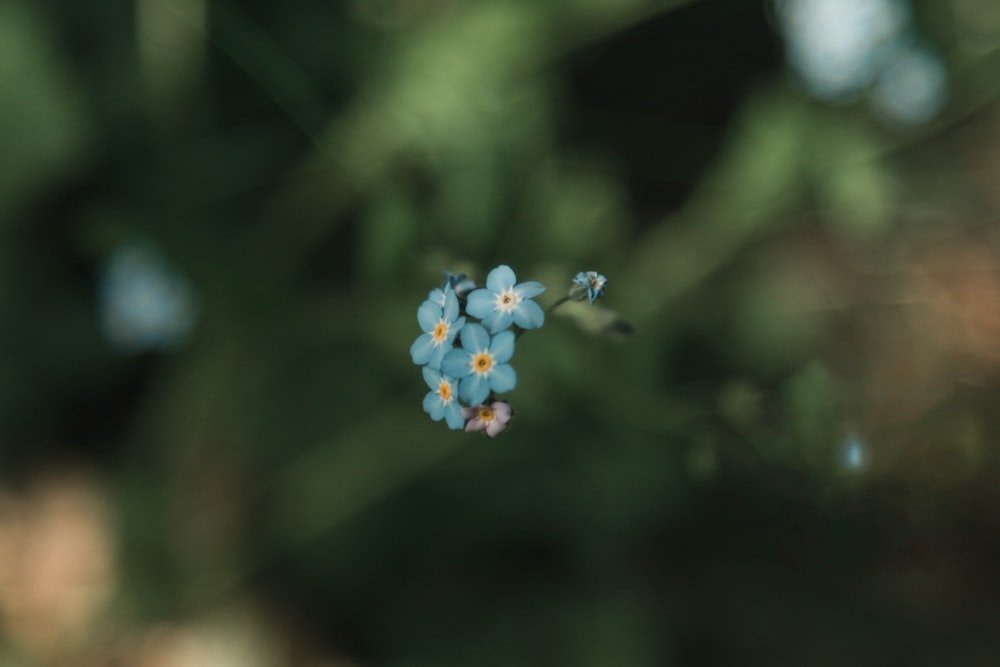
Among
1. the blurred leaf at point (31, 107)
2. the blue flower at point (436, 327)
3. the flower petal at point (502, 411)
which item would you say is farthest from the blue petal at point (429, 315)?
the blurred leaf at point (31, 107)

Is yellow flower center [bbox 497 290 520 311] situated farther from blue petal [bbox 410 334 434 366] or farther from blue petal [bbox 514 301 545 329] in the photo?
blue petal [bbox 410 334 434 366]

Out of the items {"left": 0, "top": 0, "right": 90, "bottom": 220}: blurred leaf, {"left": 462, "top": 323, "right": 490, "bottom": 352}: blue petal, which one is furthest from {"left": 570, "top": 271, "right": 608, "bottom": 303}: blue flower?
{"left": 0, "top": 0, "right": 90, "bottom": 220}: blurred leaf

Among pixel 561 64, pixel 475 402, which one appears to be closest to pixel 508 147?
pixel 561 64

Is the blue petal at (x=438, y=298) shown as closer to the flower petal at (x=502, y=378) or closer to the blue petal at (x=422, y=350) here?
the blue petal at (x=422, y=350)

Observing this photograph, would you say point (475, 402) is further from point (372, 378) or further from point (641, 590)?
point (641, 590)

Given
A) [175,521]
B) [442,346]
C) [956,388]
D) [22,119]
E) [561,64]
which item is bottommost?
[442,346]

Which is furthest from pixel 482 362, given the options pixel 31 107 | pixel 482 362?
pixel 31 107
